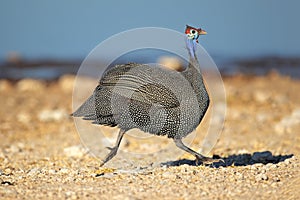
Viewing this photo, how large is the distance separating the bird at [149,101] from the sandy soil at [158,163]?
498 mm

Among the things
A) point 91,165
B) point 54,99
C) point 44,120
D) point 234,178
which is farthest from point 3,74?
point 234,178

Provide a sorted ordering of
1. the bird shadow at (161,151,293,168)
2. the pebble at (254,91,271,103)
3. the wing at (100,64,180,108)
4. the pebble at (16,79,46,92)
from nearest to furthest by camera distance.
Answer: the wing at (100,64,180,108), the bird shadow at (161,151,293,168), the pebble at (254,91,271,103), the pebble at (16,79,46,92)

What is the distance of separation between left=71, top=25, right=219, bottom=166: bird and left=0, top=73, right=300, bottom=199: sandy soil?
0.50 metres

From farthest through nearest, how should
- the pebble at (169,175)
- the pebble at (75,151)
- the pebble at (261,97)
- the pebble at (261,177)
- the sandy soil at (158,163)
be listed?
1. the pebble at (261,97)
2. the pebble at (75,151)
3. the pebble at (169,175)
4. the pebble at (261,177)
5. the sandy soil at (158,163)

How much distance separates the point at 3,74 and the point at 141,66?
56.9 ft

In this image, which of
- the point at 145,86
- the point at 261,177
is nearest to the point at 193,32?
the point at 145,86

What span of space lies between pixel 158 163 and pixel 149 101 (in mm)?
1316

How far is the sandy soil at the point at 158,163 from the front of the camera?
4.98 m

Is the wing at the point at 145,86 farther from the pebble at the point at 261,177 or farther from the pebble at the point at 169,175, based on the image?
the pebble at the point at 261,177

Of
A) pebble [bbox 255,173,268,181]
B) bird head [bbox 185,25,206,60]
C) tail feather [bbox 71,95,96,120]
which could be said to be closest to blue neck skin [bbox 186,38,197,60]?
bird head [bbox 185,25,206,60]

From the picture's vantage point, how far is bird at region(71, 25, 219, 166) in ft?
18.7

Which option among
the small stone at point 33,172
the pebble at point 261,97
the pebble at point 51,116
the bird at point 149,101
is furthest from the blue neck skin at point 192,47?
the pebble at point 261,97

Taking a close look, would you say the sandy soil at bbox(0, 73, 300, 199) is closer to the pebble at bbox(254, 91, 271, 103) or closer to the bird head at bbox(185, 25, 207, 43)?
the pebble at bbox(254, 91, 271, 103)

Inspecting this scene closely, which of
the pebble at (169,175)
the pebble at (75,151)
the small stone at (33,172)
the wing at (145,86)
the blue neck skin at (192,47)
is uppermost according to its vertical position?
the blue neck skin at (192,47)
